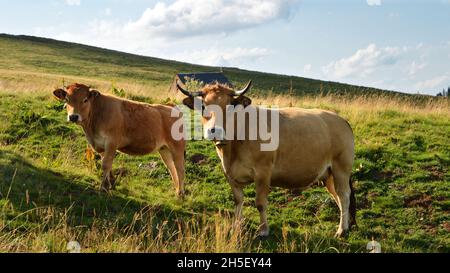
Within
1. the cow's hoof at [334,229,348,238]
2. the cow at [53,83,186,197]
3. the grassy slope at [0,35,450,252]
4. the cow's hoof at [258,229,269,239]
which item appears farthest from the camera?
the cow at [53,83,186,197]

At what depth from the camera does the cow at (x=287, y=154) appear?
29.9ft

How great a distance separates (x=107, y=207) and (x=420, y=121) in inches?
404

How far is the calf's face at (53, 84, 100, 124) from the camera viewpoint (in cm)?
1123

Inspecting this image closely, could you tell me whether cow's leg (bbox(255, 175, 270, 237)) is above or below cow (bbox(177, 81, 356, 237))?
below

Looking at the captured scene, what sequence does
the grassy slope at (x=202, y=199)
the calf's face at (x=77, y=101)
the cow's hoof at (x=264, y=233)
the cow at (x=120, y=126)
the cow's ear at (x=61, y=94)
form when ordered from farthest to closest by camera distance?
the cow's ear at (x=61, y=94) → the cow at (x=120, y=126) → the calf's face at (x=77, y=101) → the cow's hoof at (x=264, y=233) → the grassy slope at (x=202, y=199)

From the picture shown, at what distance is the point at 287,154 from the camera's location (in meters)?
9.52

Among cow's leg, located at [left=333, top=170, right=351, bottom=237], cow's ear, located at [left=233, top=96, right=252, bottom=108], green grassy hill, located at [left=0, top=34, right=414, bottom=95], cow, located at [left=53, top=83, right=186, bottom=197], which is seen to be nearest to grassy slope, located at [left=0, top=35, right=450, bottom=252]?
cow's leg, located at [left=333, top=170, right=351, bottom=237]

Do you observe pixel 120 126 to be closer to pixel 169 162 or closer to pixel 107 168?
pixel 107 168

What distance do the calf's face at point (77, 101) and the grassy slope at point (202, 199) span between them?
133 cm

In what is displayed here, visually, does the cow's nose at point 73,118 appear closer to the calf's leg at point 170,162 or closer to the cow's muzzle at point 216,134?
the calf's leg at point 170,162

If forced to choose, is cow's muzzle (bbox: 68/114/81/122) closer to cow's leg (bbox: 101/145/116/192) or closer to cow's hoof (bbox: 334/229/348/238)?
cow's leg (bbox: 101/145/116/192)

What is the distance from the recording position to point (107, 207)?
10.2m

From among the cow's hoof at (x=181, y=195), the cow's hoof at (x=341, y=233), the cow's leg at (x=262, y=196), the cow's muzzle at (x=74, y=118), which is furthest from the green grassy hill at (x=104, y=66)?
the cow's leg at (x=262, y=196)
